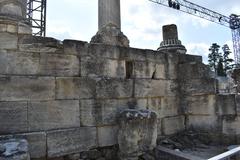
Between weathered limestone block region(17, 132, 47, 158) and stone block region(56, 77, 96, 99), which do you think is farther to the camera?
stone block region(56, 77, 96, 99)

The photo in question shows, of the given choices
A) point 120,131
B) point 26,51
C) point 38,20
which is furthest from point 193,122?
point 38,20

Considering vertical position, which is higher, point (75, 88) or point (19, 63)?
point (19, 63)

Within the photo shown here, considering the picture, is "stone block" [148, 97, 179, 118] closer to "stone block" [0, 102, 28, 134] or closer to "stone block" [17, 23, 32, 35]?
"stone block" [0, 102, 28, 134]

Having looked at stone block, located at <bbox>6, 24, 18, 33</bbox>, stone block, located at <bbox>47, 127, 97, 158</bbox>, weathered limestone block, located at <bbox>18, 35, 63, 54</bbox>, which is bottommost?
stone block, located at <bbox>47, 127, 97, 158</bbox>

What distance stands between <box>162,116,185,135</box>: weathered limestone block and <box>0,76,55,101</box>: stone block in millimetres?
3046

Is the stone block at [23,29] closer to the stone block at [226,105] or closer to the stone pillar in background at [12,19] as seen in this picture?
the stone pillar in background at [12,19]

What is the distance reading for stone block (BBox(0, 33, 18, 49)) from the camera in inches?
164

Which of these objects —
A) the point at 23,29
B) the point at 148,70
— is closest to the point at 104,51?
the point at 148,70

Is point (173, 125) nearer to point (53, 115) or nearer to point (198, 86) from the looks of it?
point (198, 86)

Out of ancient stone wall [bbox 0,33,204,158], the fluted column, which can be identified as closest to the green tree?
the fluted column

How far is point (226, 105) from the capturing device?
6246mm

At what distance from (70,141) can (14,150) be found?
120cm

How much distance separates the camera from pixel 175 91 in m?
6.79

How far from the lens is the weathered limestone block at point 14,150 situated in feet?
11.0
